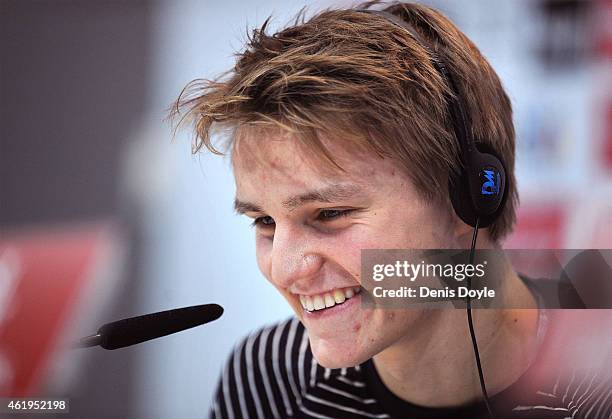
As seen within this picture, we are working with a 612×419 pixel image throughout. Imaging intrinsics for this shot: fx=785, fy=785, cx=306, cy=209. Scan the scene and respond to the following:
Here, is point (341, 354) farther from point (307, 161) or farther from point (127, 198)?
point (127, 198)

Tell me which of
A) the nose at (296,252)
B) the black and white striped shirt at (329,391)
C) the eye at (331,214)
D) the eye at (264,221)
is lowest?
the black and white striped shirt at (329,391)

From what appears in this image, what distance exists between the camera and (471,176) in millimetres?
896

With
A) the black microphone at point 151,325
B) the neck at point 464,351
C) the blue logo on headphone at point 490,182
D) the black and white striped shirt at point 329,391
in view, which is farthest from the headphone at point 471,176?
the black microphone at point 151,325

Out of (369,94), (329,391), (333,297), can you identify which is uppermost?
(369,94)

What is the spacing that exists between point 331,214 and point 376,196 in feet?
0.19

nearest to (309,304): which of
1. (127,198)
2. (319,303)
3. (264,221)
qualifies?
(319,303)

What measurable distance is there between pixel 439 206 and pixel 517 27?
11.5 inches

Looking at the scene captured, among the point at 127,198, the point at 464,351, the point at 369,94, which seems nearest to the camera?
the point at 369,94

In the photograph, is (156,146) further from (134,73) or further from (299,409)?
(299,409)

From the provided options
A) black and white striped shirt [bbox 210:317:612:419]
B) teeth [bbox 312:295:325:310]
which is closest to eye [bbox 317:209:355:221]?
teeth [bbox 312:295:325:310]

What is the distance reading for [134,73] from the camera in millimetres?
1126

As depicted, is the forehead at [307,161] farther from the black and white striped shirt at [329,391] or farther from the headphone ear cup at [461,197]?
the black and white striped shirt at [329,391]

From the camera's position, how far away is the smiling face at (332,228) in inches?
35.4

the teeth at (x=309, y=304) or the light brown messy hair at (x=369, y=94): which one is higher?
the light brown messy hair at (x=369, y=94)
